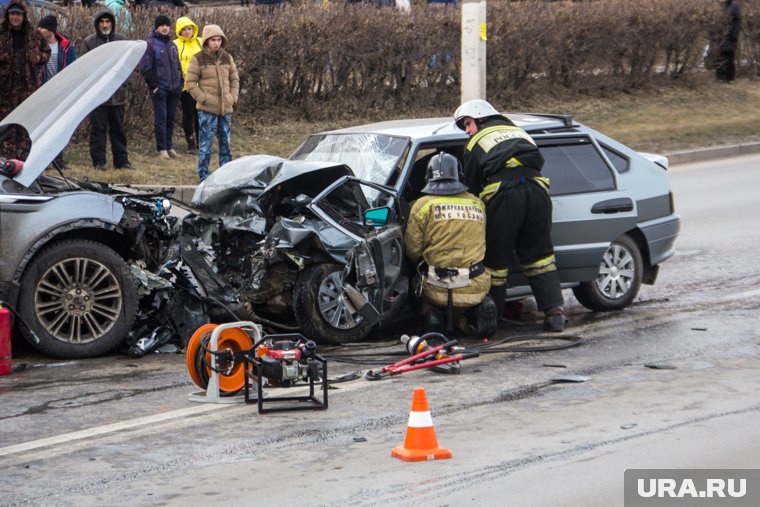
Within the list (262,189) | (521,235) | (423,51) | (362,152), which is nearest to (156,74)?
(423,51)

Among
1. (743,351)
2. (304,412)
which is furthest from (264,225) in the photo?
(743,351)

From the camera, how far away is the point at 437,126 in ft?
31.4

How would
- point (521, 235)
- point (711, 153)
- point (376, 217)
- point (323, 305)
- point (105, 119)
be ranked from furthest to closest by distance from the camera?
point (711, 153) < point (105, 119) < point (521, 235) < point (376, 217) < point (323, 305)

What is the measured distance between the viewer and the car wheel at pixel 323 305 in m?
8.42

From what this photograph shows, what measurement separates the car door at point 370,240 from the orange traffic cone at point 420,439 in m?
2.32

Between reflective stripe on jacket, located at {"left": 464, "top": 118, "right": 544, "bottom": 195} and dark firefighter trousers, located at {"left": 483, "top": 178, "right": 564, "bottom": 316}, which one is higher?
reflective stripe on jacket, located at {"left": 464, "top": 118, "right": 544, "bottom": 195}

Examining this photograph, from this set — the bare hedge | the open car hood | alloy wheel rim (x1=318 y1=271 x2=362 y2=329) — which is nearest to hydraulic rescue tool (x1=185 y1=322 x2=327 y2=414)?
alloy wheel rim (x1=318 y1=271 x2=362 y2=329)

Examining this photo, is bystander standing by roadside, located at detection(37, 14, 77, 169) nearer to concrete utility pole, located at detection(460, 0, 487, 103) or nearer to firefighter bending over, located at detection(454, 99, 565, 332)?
concrete utility pole, located at detection(460, 0, 487, 103)

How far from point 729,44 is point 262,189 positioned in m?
17.8

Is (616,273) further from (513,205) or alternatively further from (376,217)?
(376,217)

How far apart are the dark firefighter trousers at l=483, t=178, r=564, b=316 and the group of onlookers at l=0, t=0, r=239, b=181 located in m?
6.70

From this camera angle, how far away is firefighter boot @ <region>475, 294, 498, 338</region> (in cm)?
876

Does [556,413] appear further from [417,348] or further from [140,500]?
[140,500]

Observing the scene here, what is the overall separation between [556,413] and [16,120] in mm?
4590
